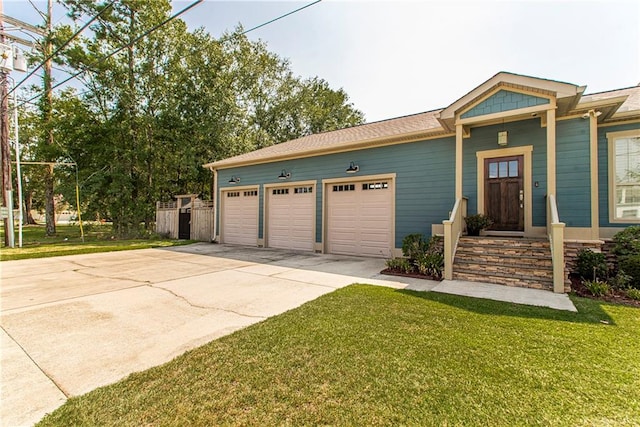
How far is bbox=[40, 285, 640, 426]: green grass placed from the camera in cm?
187

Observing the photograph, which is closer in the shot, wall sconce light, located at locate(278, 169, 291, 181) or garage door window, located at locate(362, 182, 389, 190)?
garage door window, located at locate(362, 182, 389, 190)

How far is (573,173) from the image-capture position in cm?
614

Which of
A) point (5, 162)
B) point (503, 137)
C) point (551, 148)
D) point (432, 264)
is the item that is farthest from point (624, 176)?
point (5, 162)

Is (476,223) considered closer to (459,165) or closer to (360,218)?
(459,165)

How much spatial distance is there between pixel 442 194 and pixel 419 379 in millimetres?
6171

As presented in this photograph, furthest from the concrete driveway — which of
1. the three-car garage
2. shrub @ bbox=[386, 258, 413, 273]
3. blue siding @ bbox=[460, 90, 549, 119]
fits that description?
blue siding @ bbox=[460, 90, 549, 119]

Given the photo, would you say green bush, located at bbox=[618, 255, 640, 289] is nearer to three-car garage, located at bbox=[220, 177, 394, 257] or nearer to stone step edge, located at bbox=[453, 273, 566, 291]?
stone step edge, located at bbox=[453, 273, 566, 291]

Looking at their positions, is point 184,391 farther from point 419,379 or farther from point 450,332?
point 450,332

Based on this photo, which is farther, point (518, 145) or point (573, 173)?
point (518, 145)

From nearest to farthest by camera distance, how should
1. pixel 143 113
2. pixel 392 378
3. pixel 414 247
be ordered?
pixel 392 378, pixel 414 247, pixel 143 113

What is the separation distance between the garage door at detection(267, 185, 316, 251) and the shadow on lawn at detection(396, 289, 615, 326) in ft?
19.7

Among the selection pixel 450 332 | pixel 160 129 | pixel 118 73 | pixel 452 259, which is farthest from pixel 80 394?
pixel 118 73

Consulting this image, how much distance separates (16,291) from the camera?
4.93 meters

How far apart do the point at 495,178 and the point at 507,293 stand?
337 cm
